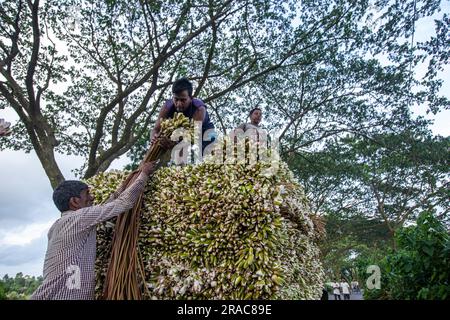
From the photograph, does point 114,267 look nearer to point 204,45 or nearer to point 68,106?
point 204,45

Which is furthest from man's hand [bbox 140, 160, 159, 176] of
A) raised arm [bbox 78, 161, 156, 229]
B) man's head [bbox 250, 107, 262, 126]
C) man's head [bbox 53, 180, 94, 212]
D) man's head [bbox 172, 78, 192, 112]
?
man's head [bbox 250, 107, 262, 126]

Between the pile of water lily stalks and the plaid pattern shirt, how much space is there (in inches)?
6.9

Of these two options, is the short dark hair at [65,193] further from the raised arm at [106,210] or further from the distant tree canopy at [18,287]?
the distant tree canopy at [18,287]

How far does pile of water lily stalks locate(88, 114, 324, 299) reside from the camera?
7.09 feet

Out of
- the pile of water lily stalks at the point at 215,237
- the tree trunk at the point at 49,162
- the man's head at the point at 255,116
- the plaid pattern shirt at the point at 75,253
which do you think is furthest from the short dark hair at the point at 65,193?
the tree trunk at the point at 49,162

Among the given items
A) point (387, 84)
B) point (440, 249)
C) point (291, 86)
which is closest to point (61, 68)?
point (291, 86)

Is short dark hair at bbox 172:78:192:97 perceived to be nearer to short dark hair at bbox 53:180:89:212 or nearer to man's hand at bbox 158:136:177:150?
man's hand at bbox 158:136:177:150

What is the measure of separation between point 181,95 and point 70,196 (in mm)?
1292

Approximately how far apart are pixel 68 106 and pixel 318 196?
12.1 meters

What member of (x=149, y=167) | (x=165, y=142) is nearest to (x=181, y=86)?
(x=165, y=142)

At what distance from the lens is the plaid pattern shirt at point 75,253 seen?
2.25 metres

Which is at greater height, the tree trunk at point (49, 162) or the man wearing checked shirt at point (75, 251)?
the tree trunk at point (49, 162)

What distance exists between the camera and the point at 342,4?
966 centimetres

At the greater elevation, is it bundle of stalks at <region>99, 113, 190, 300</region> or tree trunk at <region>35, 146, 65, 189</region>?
tree trunk at <region>35, 146, 65, 189</region>
